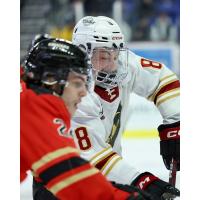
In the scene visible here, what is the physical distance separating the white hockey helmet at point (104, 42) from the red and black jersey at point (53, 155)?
657 millimetres

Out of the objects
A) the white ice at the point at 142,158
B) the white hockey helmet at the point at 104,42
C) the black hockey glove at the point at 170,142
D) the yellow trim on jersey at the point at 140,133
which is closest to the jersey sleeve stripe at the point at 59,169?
the white hockey helmet at the point at 104,42

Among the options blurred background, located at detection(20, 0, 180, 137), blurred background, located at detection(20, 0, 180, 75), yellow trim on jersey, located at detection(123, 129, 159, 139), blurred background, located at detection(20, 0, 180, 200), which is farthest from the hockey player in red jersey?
blurred background, located at detection(20, 0, 180, 75)

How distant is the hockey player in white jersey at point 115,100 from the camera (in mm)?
1770

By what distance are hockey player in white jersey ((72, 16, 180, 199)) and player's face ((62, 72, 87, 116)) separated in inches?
18.6

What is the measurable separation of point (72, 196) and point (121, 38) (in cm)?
82

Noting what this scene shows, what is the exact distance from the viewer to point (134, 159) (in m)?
2.75

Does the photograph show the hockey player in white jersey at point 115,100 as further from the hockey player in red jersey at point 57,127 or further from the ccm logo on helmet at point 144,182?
the hockey player in red jersey at point 57,127

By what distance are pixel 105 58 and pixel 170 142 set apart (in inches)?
14.8

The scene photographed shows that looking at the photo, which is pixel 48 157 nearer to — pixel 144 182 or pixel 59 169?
pixel 59 169

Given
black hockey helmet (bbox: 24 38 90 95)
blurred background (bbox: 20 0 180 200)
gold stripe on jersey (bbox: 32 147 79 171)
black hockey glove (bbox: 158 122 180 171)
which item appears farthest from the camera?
blurred background (bbox: 20 0 180 200)

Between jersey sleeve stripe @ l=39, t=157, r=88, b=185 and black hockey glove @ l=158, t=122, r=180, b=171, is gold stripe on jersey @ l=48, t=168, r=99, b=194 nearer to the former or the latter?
jersey sleeve stripe @ l=39, t=157, r=88, b=185

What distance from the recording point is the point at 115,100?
1934 mm

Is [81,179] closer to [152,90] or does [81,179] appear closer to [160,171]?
[152,90]

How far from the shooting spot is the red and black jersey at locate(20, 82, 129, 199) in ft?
3.72
